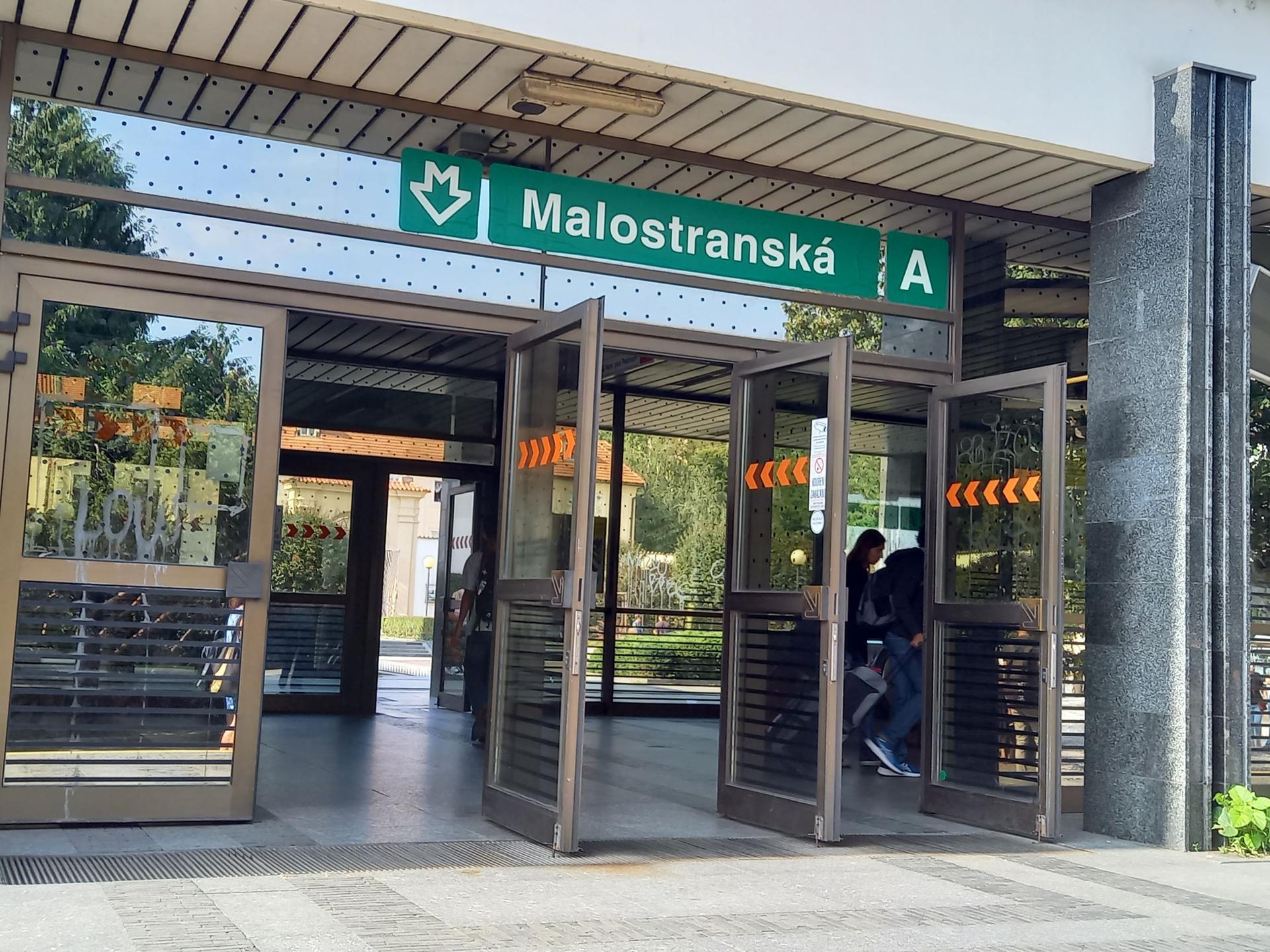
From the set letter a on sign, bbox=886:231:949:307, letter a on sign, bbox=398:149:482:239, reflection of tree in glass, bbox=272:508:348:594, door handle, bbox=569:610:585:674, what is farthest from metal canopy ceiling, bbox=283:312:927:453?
door handle, bbox=569:610:585:674

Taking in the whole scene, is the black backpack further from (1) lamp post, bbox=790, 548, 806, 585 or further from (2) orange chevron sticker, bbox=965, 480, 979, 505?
(1) lamp post, bbox=790, 548, 806, 585

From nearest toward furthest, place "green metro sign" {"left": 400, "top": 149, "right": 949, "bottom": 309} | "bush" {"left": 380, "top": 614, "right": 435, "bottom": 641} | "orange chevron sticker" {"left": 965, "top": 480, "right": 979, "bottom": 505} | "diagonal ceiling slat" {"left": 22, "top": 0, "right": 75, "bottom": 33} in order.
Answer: "diagonal ceiling slat" {"left": 22, "top": 0, "right": 75, "bottom": 33}, "green metro sign" {"left": 400, "top": 149, "right": 949, "bottom": 309}, "orange chevron sticker" {"left": 965, "top": 480, "right": 979, "bottom": 505}, "bush" {"left": 380, "top": 614, "right": 435, "bottom": 641}

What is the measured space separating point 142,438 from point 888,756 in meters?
5.49

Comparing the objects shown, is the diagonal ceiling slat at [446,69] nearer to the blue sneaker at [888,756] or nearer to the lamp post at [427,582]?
the blue sneaker at [888,756]

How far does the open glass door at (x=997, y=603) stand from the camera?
6.39m

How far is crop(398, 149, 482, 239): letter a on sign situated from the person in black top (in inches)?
156

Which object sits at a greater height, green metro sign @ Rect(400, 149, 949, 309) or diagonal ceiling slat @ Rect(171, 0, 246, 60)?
diagonal ceiling slat @ Rect(171, 0, 246, 60)

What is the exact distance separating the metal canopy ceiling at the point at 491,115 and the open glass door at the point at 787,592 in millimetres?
1097

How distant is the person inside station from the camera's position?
964 cm

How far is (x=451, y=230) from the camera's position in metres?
6.32

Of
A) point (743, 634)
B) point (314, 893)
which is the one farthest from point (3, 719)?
point (743, 634)

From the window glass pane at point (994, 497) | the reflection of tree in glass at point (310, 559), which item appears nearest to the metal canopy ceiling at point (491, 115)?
the window glass pane at point (994, 497)

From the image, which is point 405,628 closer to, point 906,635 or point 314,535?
point 314,535

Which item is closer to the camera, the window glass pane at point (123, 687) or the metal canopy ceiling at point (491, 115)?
the window glass pane at point (123, 687)
